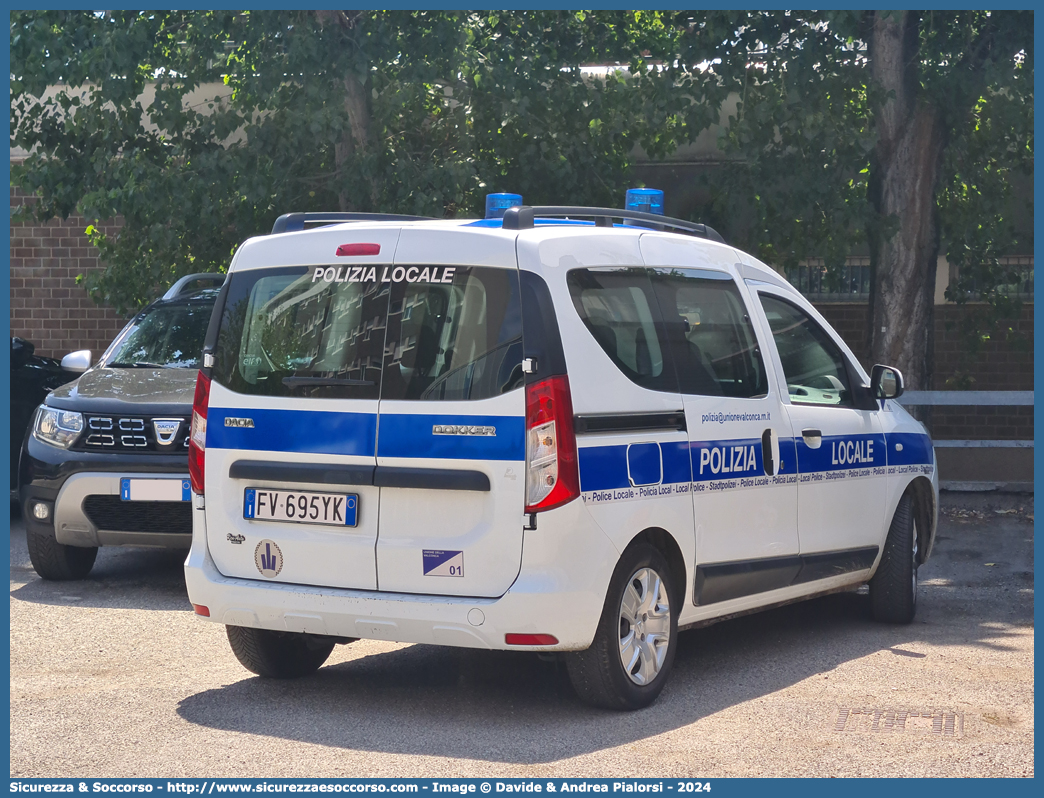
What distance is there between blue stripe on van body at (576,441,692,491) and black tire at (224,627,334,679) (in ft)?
5.39

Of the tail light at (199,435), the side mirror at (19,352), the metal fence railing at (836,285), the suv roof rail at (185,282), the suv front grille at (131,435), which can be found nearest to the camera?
the tail light at (199,435)

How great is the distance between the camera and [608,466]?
5.43 meters

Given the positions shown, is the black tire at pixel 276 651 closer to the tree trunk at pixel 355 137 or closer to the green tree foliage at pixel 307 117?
the green tree foliage at pixel 307 117

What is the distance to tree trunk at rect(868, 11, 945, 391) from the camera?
40.7 feet

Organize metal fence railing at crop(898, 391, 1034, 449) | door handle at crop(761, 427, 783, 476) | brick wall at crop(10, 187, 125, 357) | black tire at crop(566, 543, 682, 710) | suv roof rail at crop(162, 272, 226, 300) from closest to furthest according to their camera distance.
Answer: black tire at crop(566, 543, 682, 710)
door handle at crop(761, 427, 783, 476)
suv roof rail at crop(162, 272, 226, 300)
metal fence railing at crop(898, 391, 1034, 449)
brick wall at crop(10, 187, 125, 357)

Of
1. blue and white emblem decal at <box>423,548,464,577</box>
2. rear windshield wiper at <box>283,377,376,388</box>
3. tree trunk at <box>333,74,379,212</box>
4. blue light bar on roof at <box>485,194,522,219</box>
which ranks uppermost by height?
tree trunk at <box>333,74,379,212</box>

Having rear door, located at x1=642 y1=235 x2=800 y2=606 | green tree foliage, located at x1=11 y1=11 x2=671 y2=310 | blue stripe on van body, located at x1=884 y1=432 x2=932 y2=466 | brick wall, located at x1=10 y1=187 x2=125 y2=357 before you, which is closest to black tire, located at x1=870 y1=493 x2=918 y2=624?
blue stripe on van body, located at x1=884 y1=432 x2=932 y2=466

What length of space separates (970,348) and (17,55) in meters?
9.90

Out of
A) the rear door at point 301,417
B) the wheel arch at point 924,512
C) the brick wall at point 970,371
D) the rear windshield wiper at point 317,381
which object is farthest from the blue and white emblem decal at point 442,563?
the brick wall at point 970,371

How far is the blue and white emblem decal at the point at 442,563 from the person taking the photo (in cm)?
530

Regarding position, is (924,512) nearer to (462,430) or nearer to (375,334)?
(462,430)

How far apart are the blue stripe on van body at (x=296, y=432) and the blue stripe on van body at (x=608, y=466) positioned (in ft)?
2.74

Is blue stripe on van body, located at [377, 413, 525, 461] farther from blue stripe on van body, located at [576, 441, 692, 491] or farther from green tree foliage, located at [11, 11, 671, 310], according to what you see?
green tree foliage, located at [11, 11, 671, 310]

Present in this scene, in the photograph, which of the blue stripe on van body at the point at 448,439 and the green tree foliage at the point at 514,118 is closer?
the blue stripe on van body at the point at 448,439
